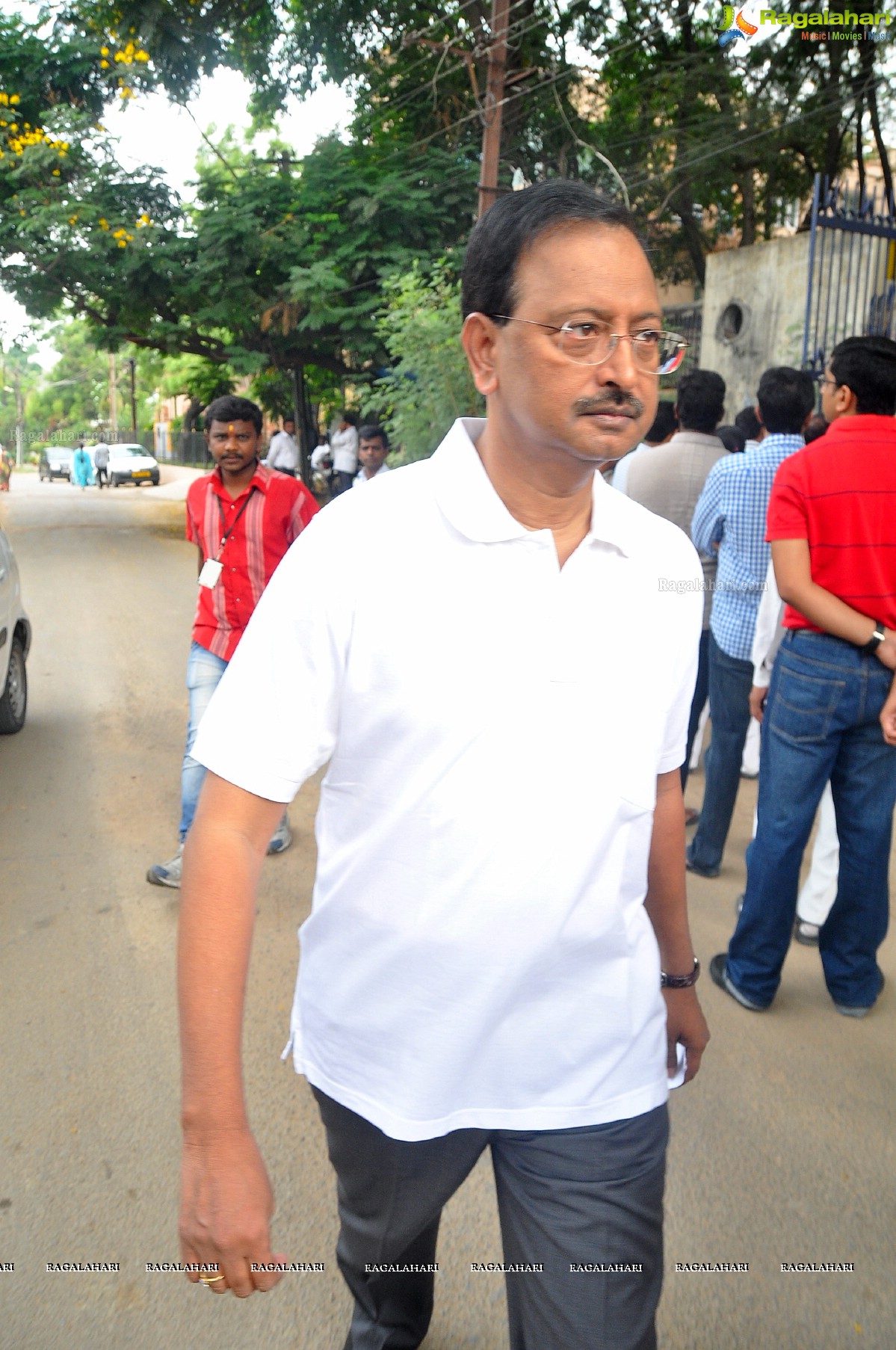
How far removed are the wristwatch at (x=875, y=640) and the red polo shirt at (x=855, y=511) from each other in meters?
0.03

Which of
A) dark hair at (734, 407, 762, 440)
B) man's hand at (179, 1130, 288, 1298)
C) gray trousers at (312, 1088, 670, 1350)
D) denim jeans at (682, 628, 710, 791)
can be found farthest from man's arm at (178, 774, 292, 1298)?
dark hair at (734, 407, 762, 440)

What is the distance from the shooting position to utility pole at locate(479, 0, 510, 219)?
12.0 metres

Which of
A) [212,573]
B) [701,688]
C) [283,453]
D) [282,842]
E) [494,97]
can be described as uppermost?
[494,97]

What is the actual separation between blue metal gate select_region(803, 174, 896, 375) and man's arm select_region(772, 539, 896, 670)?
12.9 feet

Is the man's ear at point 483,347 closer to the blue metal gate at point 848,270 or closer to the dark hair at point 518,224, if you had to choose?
the dark hair at point 518,224

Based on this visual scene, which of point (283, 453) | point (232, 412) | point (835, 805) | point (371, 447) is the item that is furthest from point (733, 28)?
point (835, 805)

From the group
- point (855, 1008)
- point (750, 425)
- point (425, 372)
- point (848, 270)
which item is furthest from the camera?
point (425, 372)

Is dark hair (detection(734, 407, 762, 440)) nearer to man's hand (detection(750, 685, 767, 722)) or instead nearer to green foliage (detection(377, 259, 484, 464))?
man's hand (detection(750, 685, 767, 722))

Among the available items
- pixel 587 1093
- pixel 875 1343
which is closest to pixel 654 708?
pixel 587 1093

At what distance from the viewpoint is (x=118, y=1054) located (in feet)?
12.0

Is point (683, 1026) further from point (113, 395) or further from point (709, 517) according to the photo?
point (113, 395)

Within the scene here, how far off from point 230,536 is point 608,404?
3473mm

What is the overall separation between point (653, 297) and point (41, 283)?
1718cm

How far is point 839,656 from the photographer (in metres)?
3.55
